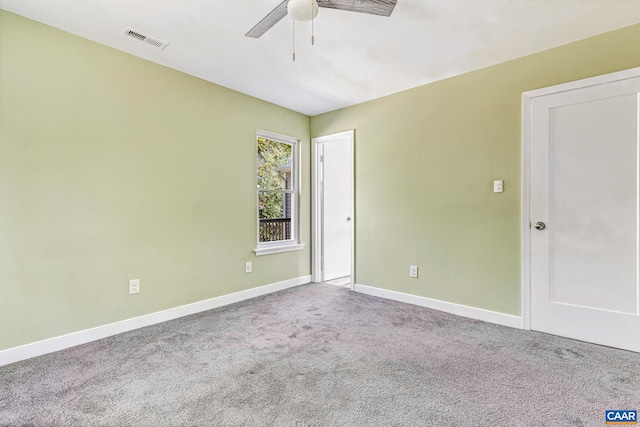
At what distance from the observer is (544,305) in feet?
8.59

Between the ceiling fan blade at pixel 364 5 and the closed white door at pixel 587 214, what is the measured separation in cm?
178

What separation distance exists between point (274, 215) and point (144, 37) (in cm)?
236

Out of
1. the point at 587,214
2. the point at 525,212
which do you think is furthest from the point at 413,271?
the point at 587,214

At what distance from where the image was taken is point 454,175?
312cm

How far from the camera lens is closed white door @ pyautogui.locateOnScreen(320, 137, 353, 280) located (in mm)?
4473

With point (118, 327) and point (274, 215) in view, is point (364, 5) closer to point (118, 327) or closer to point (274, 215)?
A: point (274, 215)

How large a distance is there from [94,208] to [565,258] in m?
3.89

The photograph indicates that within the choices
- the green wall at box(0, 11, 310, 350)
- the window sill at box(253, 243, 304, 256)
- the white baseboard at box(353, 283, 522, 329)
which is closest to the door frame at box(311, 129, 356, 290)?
the window sill at box(253, 243, 304, 256)

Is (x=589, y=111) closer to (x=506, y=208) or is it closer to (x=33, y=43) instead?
(x=506, y=208)

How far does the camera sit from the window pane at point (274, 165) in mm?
3939

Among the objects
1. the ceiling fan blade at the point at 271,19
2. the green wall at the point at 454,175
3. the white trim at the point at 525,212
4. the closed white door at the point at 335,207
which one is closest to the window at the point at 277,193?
the closed white door at the point at 335,207

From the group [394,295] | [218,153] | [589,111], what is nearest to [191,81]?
[218,153]

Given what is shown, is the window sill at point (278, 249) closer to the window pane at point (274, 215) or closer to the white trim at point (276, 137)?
the window pane at point (274, 215)

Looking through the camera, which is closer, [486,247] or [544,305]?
[544,305]
